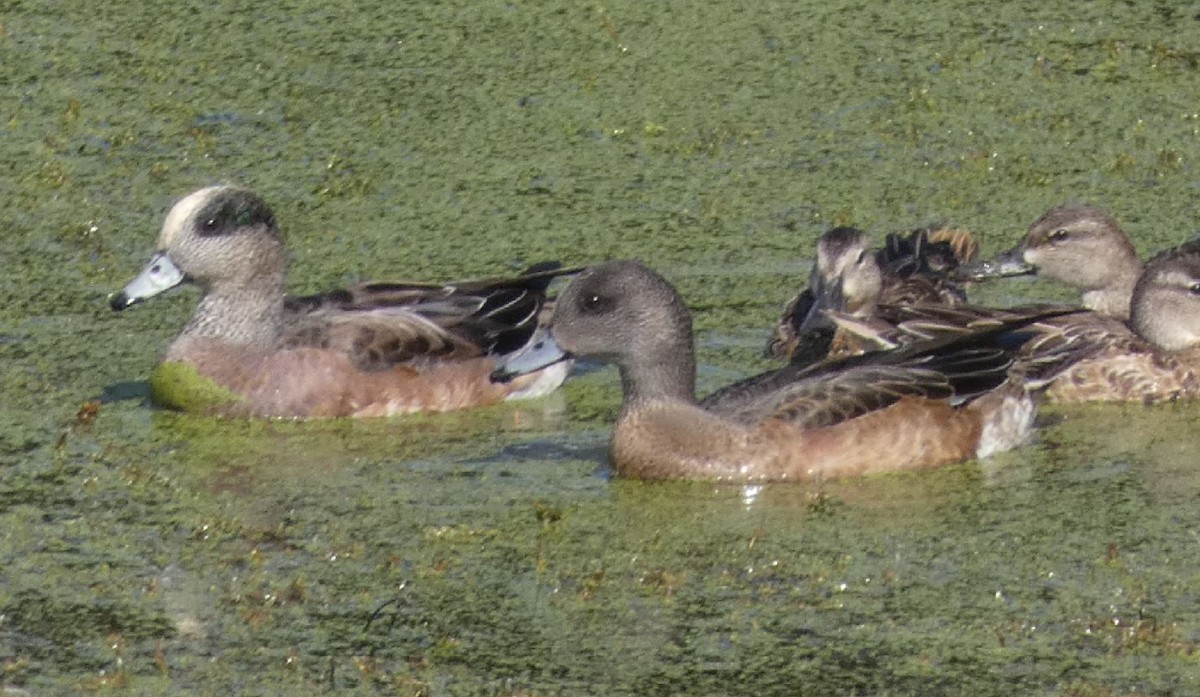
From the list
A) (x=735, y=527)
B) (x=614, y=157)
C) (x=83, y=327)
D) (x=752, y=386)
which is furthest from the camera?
(x=614, y=157)

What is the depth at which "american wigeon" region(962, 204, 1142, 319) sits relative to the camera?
9.22 m

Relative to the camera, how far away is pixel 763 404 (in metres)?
7.75

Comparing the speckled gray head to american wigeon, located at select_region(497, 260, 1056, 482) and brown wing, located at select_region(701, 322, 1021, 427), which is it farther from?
brown wing, located at select_region(701, 322, 1021, 427)

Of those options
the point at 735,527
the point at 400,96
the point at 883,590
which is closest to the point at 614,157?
the point at 400,96

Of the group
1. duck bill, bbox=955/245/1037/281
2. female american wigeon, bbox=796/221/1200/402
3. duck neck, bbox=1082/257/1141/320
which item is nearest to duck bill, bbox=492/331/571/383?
female american wigeon, bbox=796/221/1200/402

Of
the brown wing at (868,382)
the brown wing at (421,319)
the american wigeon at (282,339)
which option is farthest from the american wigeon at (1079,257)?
the american wigeon at (282,339)

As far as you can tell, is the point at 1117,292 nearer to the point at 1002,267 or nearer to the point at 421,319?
the point at 1002,267

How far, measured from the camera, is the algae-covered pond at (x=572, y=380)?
20.6 ft

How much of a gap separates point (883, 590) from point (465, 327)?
2.90 metres

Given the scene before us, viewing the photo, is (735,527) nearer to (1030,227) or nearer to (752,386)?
(752,386)

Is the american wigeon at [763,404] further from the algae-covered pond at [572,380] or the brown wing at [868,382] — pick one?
the algae-covered pond at [572,380]

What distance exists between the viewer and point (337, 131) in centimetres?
1135

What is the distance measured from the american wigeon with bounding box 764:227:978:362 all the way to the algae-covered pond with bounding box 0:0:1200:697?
0.71ft

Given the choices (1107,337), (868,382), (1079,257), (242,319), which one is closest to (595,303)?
(868,382)
